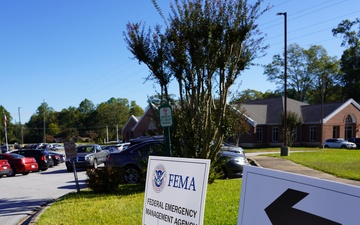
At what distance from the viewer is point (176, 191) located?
11.8ft

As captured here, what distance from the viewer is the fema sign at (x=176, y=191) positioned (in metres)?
3.31

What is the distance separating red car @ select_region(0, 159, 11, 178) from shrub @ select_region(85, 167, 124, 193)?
10.4 m

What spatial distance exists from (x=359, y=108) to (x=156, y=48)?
4468 centimetres

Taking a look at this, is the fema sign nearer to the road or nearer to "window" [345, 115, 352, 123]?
the road

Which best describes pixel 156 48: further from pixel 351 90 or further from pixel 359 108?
pixel 351 90

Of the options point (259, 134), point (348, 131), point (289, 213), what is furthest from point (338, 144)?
point (289, 213)

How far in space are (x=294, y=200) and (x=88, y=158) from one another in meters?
19.3

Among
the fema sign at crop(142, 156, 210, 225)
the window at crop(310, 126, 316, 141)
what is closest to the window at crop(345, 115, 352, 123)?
the window at crop(310, 126, 316, 141)

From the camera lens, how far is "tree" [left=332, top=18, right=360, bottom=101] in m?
64.0

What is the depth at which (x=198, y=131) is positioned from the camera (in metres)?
10.6

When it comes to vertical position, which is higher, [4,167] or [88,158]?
[88,158]

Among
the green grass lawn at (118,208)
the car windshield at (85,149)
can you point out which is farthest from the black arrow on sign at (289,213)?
the car windshield at (85,149)

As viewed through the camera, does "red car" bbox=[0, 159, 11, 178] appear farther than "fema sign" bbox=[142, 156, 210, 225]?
Yes

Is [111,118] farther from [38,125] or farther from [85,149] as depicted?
[85,149]
